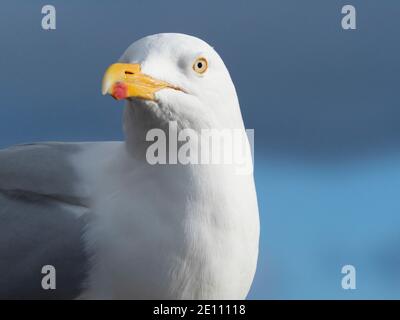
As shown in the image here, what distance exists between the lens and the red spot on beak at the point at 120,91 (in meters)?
2.47

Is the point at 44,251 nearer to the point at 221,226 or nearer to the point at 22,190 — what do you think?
the point at 22,190

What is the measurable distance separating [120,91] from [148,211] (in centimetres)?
48

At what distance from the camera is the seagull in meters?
2.66

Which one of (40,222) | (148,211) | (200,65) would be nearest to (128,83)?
(200,65)

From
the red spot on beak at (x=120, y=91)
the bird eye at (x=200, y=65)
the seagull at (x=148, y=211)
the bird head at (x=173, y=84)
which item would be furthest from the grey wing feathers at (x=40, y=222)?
the bird eye at (x=200, y=65)

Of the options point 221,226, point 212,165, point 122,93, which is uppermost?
point 122,93

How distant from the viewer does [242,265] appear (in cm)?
283

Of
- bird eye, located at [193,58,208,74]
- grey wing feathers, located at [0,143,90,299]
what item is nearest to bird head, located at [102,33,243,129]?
bird eye, located at [193,58,208,74]

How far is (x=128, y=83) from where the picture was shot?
248cm

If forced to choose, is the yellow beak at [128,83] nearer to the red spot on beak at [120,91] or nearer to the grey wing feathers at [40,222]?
the red spot on beak at [120,91]

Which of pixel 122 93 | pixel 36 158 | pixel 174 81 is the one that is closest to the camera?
pixel 122 93

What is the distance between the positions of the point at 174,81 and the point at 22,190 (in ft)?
2.66

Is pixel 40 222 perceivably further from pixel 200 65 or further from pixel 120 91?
pixel 200 65
